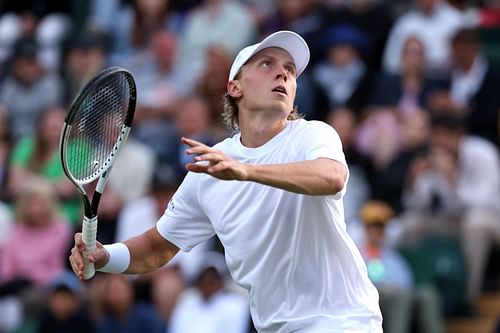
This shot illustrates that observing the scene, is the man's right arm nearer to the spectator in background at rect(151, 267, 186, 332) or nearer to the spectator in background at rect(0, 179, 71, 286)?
the spectator in background at rect(151, 267, 186, 332)

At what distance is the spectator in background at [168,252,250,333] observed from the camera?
33.4 ft

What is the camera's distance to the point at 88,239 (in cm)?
604

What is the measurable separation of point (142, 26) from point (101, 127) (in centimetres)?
759

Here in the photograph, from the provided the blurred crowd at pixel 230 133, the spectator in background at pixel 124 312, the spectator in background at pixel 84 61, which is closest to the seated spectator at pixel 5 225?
the blurred crowd at pixel 230 133

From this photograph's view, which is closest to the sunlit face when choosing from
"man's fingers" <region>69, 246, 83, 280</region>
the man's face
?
the man's face

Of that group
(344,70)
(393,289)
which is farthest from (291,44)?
(344,70)

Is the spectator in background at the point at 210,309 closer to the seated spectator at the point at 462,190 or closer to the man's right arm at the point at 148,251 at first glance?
the seated spectator at the point at 462,190

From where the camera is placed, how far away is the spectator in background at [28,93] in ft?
43.1

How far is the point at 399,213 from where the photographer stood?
1101 cm

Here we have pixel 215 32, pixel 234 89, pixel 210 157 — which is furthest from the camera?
pixel 215 32

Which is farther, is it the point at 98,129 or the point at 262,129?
the point at 98,129

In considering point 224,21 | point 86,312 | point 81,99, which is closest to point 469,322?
point 86,312

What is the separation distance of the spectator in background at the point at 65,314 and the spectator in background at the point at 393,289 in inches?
87.6

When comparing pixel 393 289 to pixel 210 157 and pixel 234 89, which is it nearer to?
pixel 234 89
